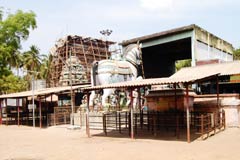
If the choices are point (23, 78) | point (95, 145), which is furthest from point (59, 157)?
point (23, 78)

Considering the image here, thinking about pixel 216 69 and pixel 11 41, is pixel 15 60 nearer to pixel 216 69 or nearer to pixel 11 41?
pixel 11 41

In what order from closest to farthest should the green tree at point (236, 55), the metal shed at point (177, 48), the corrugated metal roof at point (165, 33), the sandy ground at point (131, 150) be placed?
the sandy ground at point (131, 150) → the corrugated metal roof at point (165, 33) → the metal shed at point (177, 48) → the green tree at point (236, 55)

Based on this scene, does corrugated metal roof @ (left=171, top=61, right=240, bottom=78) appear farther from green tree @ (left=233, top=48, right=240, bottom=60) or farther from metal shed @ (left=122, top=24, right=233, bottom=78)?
green tree @ (left=233, top=48, right=240, bottom=60)

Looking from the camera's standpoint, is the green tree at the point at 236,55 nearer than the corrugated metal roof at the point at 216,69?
No

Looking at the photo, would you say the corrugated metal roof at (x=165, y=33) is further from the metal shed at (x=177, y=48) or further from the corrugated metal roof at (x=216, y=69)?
the corrugated metal roof at (x=216, y=69)

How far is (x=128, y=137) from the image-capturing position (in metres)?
13.1

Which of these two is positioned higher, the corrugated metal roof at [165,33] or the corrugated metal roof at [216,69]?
the corrugated metal roof at [165,33]

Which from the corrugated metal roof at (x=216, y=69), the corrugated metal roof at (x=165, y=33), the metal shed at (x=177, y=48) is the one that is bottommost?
the corrugated metal roof at (x=216, y=69)

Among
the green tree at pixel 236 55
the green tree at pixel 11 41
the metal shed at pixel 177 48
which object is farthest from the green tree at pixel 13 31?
the green tree at pixel 236 55

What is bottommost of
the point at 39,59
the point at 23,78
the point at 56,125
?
the point at 56,125

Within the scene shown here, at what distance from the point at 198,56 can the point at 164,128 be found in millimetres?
8039

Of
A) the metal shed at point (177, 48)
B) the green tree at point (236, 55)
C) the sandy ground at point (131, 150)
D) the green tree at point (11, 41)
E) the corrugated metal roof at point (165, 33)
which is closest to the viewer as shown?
the sandy ground at point (131, 150)

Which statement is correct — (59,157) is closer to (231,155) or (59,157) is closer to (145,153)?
(145,153)

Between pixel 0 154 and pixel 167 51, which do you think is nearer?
pixel 0 154
